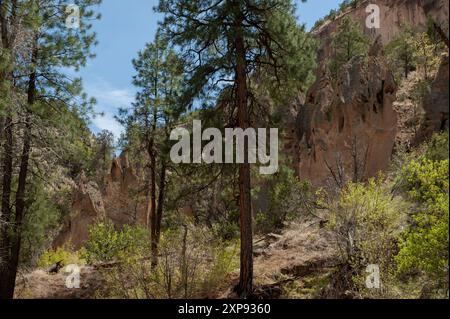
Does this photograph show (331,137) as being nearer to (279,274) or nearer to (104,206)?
(104,206)

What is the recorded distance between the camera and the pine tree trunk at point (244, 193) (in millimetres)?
11711

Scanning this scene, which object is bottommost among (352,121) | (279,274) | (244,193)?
(279,274)

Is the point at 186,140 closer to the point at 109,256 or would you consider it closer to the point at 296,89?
the point at 296,89

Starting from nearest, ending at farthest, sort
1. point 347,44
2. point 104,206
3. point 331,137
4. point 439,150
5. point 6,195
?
point 439,150, point 6,195, point 331,137, point 104,206, point 347,44

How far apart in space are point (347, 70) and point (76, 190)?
60.4 feet

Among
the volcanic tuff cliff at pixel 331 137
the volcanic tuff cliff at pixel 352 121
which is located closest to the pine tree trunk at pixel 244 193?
the volcanic tuff cliff at pixel 331 137

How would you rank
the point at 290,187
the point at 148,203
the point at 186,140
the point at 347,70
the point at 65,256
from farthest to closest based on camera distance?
the point at 148,203
the point at 347,70
the point at 65,256
the point at 290,187
the point at 186,140

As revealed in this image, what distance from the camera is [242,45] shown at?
41.0 feet

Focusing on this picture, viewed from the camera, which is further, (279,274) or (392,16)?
(392,16)

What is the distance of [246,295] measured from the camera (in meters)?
11.5

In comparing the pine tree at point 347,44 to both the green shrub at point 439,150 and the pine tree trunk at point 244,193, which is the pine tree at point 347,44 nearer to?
the pine tree trunk at point 244,193

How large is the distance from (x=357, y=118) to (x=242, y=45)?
53.1 feet

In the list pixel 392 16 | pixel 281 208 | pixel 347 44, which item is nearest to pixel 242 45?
pixel 281 208
